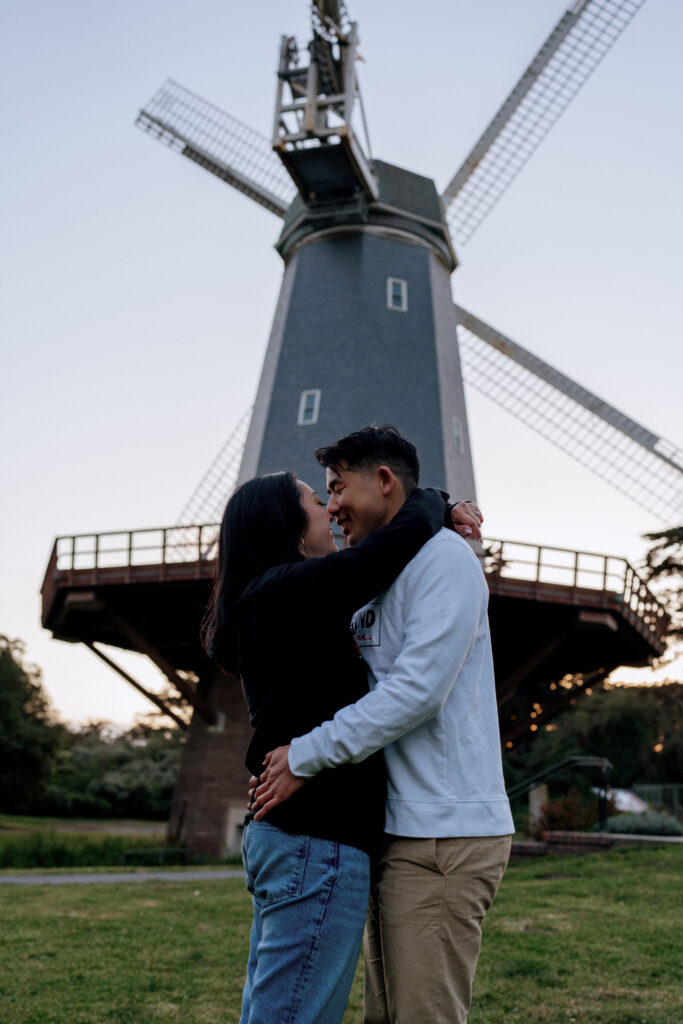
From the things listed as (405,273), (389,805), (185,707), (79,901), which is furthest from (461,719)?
(185,707)

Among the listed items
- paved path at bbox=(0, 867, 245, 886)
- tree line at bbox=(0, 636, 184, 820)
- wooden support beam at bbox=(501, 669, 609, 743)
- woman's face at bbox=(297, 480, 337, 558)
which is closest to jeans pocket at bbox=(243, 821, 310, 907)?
woman's face at bbox=(297, 480, 337, 558)

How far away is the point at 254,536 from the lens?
2.47 m

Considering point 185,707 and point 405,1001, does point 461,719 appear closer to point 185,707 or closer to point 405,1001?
point 405,1001

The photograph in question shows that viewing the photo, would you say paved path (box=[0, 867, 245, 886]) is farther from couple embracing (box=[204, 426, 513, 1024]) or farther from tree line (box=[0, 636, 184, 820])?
tree line (box=[0, 636, 184, 820])

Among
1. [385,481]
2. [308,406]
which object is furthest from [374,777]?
[308,406]

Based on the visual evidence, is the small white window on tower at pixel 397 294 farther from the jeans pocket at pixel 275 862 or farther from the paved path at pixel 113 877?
the jeans pocket at pixel 275 862

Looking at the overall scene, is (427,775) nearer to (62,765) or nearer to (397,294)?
(397,294)

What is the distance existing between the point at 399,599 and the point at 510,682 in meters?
13.2

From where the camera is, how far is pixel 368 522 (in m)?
2.57

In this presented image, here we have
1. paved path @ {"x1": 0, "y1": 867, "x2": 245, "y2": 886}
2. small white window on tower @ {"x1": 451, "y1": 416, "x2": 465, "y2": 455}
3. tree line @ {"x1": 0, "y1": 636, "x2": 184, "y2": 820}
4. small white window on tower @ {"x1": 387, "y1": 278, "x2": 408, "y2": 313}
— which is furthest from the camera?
tree line @ {"x1": 0, "y1": 636, "x2": 184, "y2": 820}

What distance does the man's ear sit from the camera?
2.55 m

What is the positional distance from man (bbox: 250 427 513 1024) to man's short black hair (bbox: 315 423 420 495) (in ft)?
0.98

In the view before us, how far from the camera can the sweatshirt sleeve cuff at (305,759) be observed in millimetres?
2074

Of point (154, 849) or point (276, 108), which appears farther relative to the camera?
point (276, 108)
